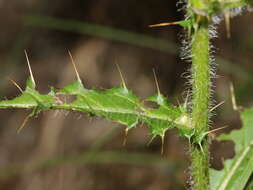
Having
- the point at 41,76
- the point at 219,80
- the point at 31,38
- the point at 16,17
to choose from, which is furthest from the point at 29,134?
the point at 219,80

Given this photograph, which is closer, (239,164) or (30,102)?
(30,102)

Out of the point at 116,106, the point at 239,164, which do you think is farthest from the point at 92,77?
the point at 116,106

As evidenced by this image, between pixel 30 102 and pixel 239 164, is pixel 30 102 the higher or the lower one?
the higher one

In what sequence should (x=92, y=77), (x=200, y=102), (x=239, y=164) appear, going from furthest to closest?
(x=92, y=77), (x=239, y=164), (x=200, y=102)

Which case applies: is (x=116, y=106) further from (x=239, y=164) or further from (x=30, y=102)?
(x=239, y=164)

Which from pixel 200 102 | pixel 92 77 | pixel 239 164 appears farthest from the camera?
pixel 92 77

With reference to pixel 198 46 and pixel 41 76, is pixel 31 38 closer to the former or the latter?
pixel 41 76

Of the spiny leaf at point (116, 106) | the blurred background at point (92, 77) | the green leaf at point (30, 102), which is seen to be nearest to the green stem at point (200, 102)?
A: the spiny leaf at point (116, 106)

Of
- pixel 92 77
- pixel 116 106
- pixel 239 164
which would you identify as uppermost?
pixel 116 106
